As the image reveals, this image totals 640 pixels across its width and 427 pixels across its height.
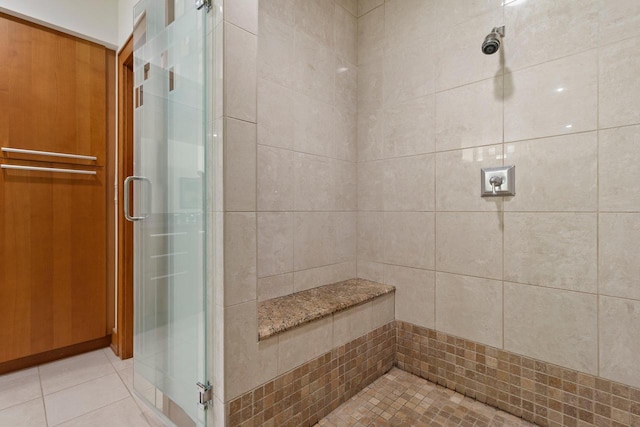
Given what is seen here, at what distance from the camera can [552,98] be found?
117 cm

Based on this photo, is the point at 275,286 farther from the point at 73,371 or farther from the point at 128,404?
the point at 73,371

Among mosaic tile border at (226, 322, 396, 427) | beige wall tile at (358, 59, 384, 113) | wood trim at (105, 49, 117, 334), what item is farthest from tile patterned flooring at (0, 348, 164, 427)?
beige wall tile at (358, 59, 384, 113)

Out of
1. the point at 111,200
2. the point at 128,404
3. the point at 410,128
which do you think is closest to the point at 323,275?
the point at 410,128

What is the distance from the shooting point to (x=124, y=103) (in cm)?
195

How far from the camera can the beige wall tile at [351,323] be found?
4.34 feet

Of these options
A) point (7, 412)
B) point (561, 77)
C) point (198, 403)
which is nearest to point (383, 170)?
point (561, 77)

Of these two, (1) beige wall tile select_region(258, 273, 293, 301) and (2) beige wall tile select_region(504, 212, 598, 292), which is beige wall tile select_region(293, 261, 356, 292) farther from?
(2) beige wall tile select_region(504, 212, 598, 292)

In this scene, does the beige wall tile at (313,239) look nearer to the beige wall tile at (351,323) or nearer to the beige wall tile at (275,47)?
the beige wall tile at (351,323)

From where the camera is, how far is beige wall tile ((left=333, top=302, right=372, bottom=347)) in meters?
1.32

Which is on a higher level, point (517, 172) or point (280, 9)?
point (280, 9)

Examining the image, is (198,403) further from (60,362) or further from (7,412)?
(60,362)

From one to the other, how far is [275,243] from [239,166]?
1.89ft

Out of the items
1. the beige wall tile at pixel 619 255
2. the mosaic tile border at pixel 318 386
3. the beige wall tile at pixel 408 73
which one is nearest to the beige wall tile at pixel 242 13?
the beige wall tile at pixel 408 73

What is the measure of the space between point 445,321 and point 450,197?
0.65 metres
